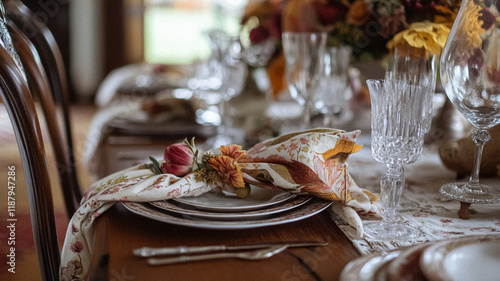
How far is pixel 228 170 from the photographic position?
67cm

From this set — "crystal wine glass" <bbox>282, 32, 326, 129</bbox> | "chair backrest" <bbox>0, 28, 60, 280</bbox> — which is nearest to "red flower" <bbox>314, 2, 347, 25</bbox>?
"crystal wine glass" <bbox>282, 32, 326, 129</bbox>

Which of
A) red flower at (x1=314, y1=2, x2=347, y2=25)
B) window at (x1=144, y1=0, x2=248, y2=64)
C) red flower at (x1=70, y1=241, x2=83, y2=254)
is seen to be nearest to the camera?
red flower at (x1=70, y1=241, x2=83, y2=254)

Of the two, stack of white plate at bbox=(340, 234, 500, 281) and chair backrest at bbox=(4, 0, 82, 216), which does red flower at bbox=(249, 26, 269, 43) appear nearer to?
chair backrest at bbox=(4, 0, 82, 216)

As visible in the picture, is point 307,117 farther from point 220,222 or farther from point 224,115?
point 220,222

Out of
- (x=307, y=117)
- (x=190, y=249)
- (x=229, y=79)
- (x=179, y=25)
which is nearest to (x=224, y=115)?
(x=229, y=79)

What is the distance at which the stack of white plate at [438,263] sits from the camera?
444 mm

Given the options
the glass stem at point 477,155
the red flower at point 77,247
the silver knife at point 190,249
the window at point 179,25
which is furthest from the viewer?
the window at point 179,25

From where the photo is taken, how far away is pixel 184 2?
5.60 metres

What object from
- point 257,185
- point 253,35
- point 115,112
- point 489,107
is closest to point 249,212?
point 257,185

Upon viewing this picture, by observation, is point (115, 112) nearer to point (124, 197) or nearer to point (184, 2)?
point (124, 197)

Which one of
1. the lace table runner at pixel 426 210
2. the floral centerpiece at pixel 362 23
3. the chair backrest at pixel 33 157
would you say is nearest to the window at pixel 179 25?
the floral centerpiece at pixel 362 23

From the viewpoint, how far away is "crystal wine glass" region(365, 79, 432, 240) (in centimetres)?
→ 64

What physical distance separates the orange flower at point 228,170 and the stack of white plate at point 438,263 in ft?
0.71

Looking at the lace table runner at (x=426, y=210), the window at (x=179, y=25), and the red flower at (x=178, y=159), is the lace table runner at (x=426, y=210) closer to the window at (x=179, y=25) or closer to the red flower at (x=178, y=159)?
the red flower at (x=178, y=159)
